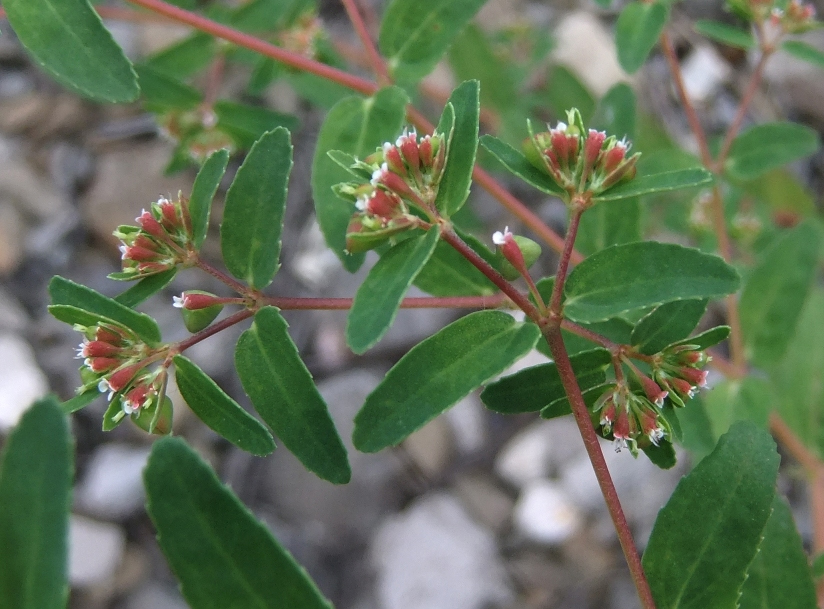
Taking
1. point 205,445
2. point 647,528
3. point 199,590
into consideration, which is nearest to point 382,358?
point 205,445

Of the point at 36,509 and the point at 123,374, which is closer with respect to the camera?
the point at 36,509

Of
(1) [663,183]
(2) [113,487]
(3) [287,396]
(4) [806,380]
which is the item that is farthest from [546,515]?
(1) [663,183]

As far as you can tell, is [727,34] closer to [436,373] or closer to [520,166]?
[520,166]

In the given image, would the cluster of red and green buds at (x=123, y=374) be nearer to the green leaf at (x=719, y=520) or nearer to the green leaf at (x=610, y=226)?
the green leaf at (x=719, y=520)

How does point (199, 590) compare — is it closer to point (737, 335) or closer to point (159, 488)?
point (159, 488)

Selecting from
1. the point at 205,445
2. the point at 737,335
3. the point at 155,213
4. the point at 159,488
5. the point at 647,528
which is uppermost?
the point at 155,213

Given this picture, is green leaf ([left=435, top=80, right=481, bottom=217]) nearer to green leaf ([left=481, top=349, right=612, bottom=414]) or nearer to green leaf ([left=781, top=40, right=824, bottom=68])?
green leaf ([left=481, top=349, right=612, bottom=414])

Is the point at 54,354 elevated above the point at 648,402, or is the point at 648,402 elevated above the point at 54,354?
the point at 648,402
